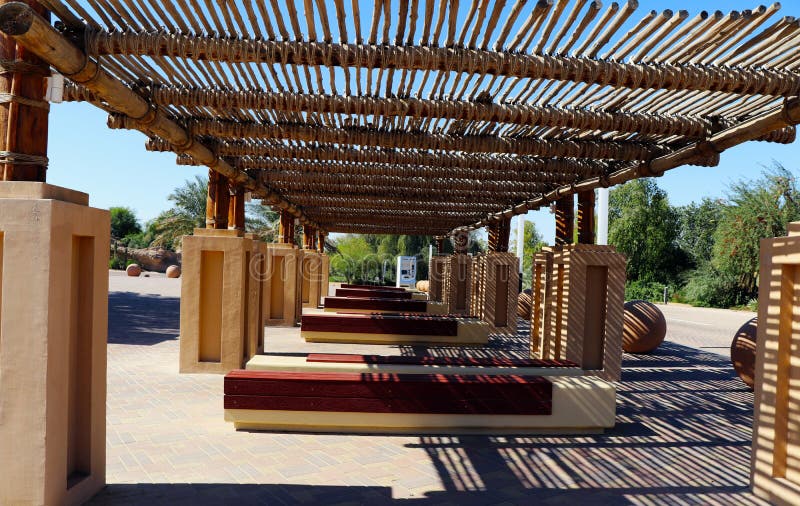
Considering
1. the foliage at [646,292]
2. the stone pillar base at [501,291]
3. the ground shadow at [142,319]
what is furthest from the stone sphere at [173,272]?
the foliage at [646,292]

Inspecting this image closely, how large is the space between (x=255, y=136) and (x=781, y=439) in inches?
218

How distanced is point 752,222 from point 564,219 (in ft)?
78.0

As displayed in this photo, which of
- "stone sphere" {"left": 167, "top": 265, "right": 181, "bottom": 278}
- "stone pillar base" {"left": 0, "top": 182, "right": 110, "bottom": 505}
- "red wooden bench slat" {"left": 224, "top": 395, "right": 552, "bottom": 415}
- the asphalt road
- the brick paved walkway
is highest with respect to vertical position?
"stone pillar base" {"left": 0, "top": 182, "right": 110, "bottom": 505}

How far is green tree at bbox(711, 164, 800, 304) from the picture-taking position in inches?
1145

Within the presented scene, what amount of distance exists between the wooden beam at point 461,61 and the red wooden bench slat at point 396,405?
9.99 feet

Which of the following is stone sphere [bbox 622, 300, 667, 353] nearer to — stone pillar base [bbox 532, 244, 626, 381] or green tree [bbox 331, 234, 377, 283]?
stone pillar base [bbox 532, 244, 626, 381]

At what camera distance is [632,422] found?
656 cm

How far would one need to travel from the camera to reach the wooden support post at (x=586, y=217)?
9.16 metres

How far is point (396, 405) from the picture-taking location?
576 centimetres

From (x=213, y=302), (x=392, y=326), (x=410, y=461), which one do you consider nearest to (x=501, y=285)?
(x=392, y=326)

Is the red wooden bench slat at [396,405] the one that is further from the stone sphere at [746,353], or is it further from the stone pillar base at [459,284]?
the stone pillar base at [459,284]

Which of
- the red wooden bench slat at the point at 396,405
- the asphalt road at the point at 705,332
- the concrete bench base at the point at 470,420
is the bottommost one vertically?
the asphalt road at the point at 705,332

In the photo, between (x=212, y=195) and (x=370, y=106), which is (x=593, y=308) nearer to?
(x=370, y=106)

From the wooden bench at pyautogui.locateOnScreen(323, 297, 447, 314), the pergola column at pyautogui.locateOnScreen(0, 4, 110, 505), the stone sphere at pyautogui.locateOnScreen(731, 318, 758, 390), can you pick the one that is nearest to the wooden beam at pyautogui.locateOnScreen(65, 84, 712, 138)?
the pergola column at pyautogui.locateOnScreen(0, 4, 110, 505)
